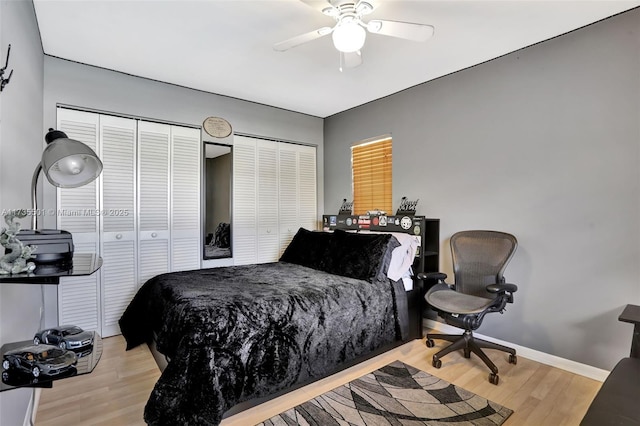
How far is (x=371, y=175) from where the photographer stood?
414 centimetres

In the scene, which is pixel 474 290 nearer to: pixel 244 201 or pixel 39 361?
pixel 244 201

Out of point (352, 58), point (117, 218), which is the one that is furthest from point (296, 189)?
point (352, 58)

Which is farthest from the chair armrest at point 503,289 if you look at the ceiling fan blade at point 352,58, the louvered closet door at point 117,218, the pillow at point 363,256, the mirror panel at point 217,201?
the louvered closet door at point 117,218

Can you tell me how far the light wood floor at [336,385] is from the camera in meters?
1.95

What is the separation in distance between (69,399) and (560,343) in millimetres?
3594

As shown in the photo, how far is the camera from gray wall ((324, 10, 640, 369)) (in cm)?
228

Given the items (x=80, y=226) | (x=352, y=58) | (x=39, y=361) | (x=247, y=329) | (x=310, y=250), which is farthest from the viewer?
(x=310, y=250)

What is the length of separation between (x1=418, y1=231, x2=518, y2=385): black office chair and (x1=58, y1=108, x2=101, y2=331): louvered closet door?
3.13 metres

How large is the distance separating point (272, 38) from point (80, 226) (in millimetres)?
2476

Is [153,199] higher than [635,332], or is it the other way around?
[153,199]

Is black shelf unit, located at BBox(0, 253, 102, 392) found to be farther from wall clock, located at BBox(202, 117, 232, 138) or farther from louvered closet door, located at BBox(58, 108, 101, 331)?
wall clock, located at BBox(202, 117, 232, 138)

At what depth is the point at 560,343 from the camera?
2.55m

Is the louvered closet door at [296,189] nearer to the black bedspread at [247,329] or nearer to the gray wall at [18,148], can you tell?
the black bedspread at [247,329]

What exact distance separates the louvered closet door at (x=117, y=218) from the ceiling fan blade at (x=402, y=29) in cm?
267
